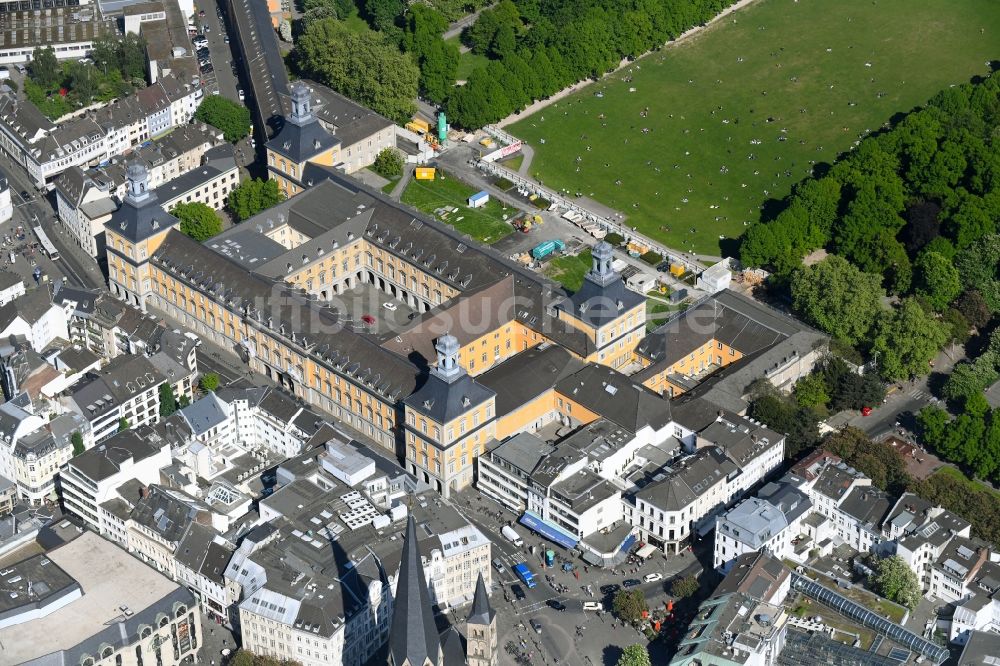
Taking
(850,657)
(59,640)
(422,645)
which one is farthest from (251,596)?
(850,657)

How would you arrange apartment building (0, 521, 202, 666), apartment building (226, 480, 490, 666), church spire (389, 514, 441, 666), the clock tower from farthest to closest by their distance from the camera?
apartment building (226, 480, 490, 666), apartment building (0, 521, 202, 666), the clock tower, church spire (389, 514, 441, 666)

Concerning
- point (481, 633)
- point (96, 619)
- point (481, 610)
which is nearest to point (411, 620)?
point (481, 610)

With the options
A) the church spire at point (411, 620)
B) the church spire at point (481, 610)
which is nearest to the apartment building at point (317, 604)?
the church spire at point (481, 610)

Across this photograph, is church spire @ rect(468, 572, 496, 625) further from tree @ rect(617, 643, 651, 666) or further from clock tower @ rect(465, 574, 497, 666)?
tree @ rect(617, 643, 651, 666)

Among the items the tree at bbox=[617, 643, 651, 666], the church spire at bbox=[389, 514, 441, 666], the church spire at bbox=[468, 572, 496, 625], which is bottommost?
the tree at bbox=[617, 643, 651, 666]

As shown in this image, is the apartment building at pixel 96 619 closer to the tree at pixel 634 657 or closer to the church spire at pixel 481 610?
the church spire at pixel 481 610

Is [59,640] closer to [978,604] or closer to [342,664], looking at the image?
[342,664]

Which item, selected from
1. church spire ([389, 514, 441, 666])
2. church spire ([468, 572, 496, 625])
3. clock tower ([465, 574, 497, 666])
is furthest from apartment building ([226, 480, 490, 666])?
church spire ([389, 514, 441, 666])

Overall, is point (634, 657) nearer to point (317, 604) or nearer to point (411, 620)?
point (317, 604)
